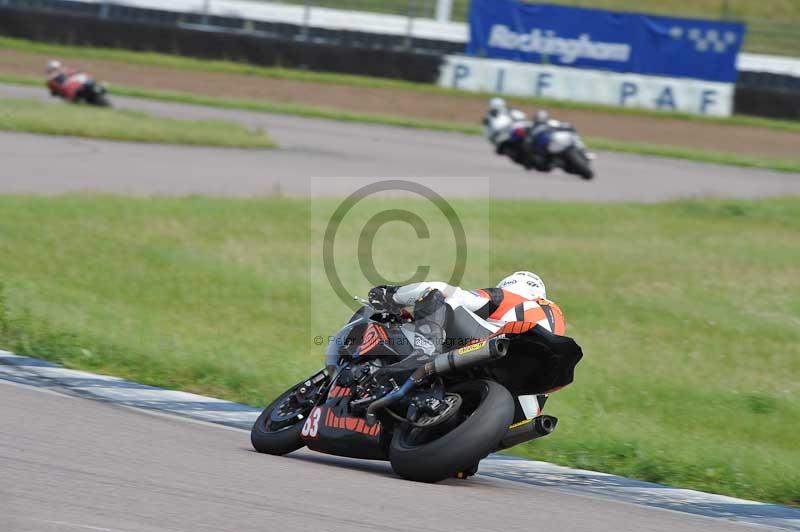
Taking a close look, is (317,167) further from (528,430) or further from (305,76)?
(528,430)

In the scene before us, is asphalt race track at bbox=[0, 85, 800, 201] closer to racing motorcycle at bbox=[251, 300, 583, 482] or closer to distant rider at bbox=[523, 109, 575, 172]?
distant rider at bbox=[523, 109, 575, 172]

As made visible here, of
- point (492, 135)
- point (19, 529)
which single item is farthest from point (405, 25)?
point (19, 529)

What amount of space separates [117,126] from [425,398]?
671 inches

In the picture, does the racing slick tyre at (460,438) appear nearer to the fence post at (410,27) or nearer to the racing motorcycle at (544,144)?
the racing motorcycle at (544,144)

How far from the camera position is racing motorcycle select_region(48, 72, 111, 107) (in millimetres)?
24328

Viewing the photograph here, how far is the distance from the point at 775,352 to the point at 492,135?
12.9m

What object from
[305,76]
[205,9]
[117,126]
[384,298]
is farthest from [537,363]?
[205,9]

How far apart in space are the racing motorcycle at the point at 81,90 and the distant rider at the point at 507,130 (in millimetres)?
7609

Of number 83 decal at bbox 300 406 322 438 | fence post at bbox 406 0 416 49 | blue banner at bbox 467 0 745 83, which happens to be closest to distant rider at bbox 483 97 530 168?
blue banner at bbox 467 0 745 83

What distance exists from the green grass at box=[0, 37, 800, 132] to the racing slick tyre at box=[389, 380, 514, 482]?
25243 millimetres

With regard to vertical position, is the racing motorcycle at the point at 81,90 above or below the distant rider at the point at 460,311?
below

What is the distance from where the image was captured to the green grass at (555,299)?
8016 millimetres

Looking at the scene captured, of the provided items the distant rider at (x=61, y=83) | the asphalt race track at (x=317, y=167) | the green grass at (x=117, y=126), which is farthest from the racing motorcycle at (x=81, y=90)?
the asphalt race track at (x=317, y=167)

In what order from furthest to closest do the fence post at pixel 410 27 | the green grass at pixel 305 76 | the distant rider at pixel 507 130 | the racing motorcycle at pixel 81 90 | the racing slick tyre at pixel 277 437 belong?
the fence post at pixel 410 27 → the green grass at pixel 305 76 → the racing motorcycle at pixel 81 90 → the distant rider at pixel 507 130 → the racing slick tyre at pixel 277 437
